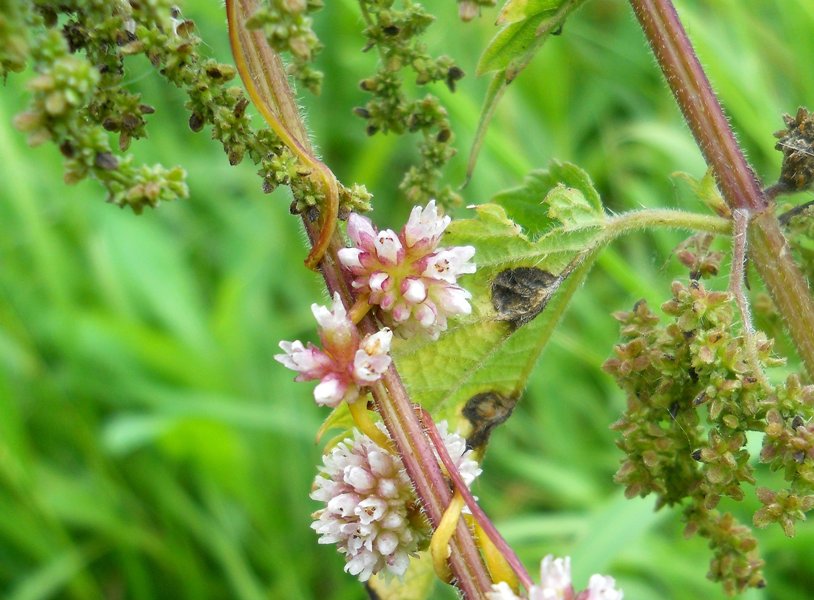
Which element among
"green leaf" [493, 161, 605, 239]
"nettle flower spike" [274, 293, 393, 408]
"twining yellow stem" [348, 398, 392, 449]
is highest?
"green leaf" [493, 161, 605, 239]

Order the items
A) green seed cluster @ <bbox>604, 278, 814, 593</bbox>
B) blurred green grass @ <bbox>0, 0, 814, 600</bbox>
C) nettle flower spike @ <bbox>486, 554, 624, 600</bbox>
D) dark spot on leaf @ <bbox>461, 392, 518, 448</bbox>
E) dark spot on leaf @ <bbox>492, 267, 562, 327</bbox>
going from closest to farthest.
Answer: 1. nettle flower spike @ <bbox>486, 554, 624, 600</bbox>
2. green seed cluster @ <bbox>604, 278, 814, 593</bbox>
3. dark spot on leaf @ <bbox>492, 267, 562, 327</bbox>
4. dark spot on leaf @ <bbox>461, 392, 518, 448</bbox>
5. blurred green grass @ <bbox>0, 0, 814, 600</bbox>

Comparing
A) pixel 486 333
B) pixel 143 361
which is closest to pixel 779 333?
pixel 486 333

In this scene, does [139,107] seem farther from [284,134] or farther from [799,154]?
[799,154]

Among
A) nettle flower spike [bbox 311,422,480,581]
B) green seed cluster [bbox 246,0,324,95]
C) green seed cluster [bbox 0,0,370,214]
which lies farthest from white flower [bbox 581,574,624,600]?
green seed cluster [bbox 246,0,324,95]

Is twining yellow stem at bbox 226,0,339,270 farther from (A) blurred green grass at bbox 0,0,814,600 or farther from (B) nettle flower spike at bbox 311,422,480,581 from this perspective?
(A) blurred green grass at bbox 0,0,814,600

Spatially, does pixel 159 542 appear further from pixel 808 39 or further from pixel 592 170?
pixel 808 39

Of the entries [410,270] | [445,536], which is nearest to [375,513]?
[445,536]

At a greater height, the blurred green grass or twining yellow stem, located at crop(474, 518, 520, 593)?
the blurred green grass
